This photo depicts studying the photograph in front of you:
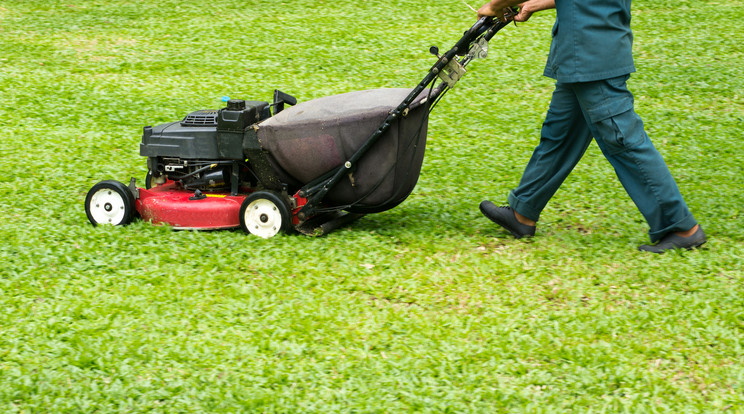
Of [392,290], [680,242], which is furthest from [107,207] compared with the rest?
[680,242]

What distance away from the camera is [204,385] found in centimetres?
332

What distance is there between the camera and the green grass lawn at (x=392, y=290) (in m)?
3.31

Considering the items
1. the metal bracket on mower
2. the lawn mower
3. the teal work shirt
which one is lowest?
the lawn mower

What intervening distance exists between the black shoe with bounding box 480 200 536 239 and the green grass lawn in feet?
0.30

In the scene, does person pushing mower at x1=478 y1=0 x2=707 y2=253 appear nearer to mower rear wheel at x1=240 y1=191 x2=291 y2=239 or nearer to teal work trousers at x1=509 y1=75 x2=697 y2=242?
teal work trousers at x1=509 y1=75 x2=697 y2=242

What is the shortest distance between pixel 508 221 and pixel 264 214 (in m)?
1.35

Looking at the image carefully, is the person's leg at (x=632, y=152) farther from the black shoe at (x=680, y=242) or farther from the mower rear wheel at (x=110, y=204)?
the mower rear wheel at (x=110, y=204)

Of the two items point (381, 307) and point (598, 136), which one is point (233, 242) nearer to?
point (381, 307)

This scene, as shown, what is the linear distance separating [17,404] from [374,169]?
2103 mm

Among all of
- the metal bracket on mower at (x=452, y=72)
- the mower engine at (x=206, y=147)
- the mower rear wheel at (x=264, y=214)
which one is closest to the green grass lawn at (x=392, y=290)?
the mower rear wheel at (x=264, y=214)

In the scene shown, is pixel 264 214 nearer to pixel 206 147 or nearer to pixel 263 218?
pixel 263 218

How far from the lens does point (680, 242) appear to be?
4.51 metres

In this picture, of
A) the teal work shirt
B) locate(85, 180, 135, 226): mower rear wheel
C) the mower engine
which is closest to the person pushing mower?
the teal work shirt

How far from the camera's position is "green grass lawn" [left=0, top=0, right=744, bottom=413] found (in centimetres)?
331
